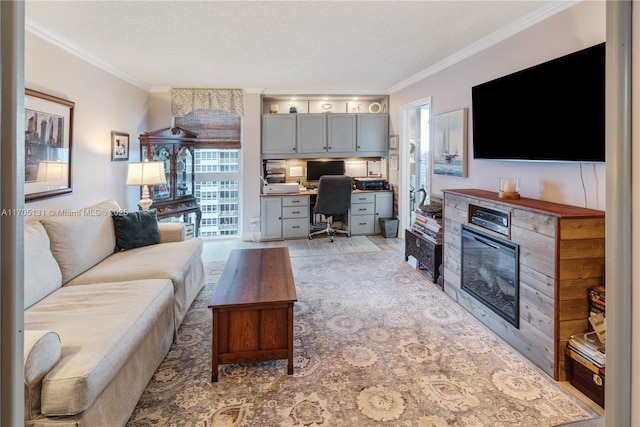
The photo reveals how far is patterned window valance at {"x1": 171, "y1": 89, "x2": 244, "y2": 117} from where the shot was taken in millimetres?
5348

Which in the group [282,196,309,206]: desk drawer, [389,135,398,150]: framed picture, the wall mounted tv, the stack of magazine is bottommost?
the stack of magazine

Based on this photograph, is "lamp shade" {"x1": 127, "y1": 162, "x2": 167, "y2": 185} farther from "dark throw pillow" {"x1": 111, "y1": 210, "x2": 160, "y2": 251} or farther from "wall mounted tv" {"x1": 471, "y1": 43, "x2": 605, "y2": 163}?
"wall mounted tv" {"x1": 471, "y1": 43, "x2": 605, "y2": 163}

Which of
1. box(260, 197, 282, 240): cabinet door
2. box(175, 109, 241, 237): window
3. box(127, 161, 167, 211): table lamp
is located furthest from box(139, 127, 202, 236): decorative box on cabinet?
box(260, 197, 282, 240): cabinet door

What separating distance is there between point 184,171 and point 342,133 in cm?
257

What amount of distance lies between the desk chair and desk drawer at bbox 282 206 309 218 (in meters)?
0.31

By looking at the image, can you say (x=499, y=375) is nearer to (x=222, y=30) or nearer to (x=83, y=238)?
(x=83, y=238)

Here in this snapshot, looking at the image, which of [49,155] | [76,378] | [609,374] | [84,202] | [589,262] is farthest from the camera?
[84,202]

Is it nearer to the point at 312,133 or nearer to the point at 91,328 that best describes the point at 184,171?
the point at 312,133

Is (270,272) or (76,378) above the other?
(270,272)

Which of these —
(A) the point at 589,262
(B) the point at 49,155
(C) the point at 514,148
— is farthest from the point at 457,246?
(B) the point at 49,155

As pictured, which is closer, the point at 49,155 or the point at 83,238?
the point at 83,238

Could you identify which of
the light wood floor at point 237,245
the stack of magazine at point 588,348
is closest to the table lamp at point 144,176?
the light wood floor at point 237,245

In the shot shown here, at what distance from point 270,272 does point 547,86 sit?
7.65 feet

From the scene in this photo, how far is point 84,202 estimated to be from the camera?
3.67 meters
